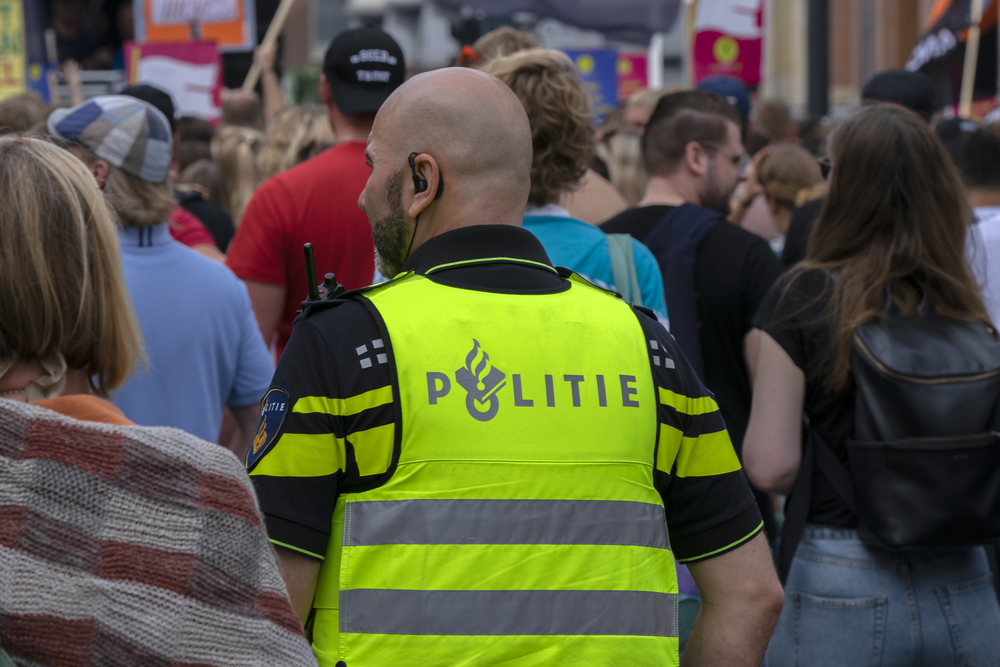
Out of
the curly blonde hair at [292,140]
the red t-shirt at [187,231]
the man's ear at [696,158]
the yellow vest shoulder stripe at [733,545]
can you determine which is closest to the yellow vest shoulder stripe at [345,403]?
the yellow vest shoulder stripe at [733,545]

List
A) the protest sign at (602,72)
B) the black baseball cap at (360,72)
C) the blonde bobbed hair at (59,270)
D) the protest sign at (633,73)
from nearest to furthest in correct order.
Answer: the blonde bobbed hair at (59,270) < the black baseball cap at (360,72) < the protest sign at (602,72) < the protest sign at (633,73)

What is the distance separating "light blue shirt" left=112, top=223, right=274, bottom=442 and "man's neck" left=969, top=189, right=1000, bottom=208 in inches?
126

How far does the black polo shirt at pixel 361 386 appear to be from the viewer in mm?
1740

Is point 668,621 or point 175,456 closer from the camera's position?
point 175,456

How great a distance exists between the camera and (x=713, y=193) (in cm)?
405

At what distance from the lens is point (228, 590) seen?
145 cm

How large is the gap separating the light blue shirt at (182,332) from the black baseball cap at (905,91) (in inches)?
128

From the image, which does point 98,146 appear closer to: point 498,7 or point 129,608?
point 129,608

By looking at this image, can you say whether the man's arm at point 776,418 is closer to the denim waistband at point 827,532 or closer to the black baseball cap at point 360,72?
the denim waistband at point 827,532

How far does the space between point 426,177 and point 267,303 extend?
6.23 feet

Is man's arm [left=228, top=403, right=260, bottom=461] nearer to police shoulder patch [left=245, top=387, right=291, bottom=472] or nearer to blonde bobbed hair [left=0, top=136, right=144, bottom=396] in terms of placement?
blonde bobbed hair [left=0, top=136, right=144, bottom=396]

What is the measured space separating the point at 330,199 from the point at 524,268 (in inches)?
71.9

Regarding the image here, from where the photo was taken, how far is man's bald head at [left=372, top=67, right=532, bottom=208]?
193cm

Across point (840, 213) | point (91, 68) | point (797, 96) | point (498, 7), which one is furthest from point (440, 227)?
point (797, 96)
